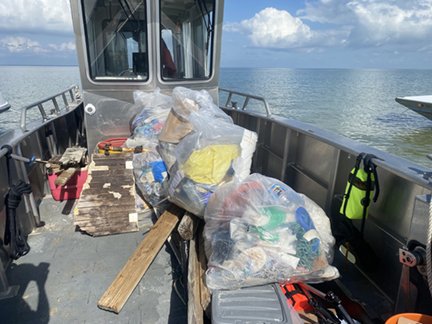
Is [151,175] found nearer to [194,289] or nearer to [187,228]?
[187,228]

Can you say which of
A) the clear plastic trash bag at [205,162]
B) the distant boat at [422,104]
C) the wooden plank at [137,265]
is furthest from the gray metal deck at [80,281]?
the distant boat at [422,104]

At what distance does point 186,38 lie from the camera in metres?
4.09

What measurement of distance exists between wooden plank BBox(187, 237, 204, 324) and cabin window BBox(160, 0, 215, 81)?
2.76 meters

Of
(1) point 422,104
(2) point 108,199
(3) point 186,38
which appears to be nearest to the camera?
(2) point 108,199

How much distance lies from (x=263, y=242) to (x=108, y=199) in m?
1.74

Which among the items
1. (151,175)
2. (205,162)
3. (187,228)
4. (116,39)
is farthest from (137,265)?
(116,39)

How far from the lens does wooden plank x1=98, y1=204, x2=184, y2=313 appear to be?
1.67 metres

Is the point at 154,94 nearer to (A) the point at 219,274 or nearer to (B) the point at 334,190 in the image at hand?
(B) the point at 334,190

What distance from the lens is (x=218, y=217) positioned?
6.03ft

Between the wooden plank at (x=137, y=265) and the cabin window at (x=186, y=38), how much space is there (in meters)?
2.34

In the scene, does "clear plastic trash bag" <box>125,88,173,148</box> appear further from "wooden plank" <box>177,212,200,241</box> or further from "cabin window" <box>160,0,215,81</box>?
"wooden plank" <box>177,212,200,241</box>

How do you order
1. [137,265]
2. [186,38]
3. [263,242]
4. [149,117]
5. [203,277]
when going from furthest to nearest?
[186,38] < [149,117] < [137,265] < [203,277] < [263,242]

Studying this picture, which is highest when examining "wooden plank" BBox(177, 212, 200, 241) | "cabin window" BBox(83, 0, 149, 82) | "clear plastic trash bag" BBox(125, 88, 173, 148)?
"cabin window" BBox(83, 0, 149, 82)

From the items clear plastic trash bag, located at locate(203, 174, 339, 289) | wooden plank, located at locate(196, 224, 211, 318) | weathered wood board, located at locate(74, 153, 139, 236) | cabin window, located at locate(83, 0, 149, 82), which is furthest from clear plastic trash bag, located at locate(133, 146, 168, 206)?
cabin window, located at locate(83, 0, 149, 82)
